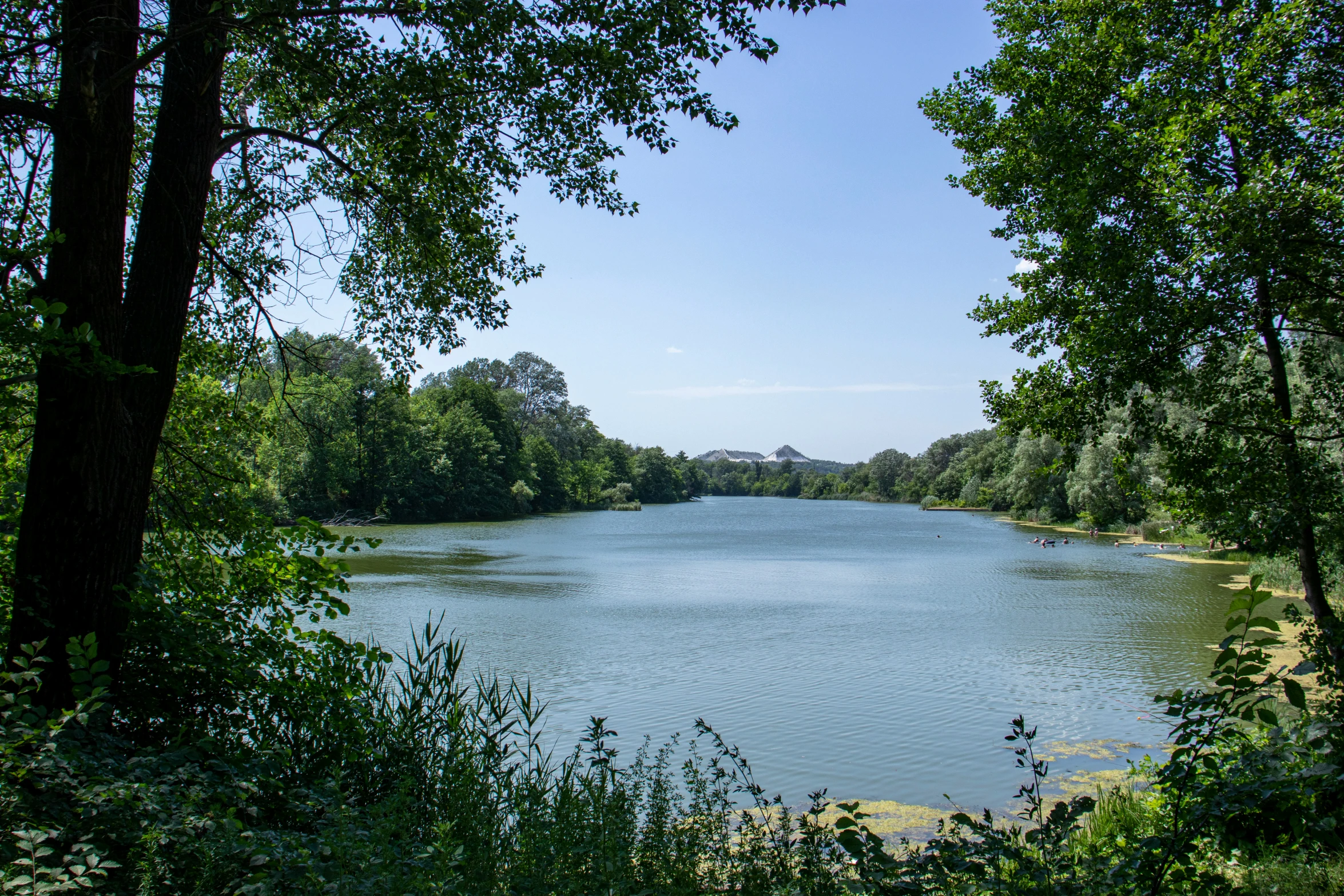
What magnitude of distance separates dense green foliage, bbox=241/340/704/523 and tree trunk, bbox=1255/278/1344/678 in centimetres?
988

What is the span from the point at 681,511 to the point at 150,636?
75.3 metres

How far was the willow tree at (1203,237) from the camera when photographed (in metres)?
5.75

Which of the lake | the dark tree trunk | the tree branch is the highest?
the tree branch

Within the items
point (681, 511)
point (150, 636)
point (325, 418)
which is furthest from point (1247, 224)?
point (681, 511)

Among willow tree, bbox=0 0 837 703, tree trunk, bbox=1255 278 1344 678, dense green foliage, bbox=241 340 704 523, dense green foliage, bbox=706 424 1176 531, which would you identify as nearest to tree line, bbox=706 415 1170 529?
dense green foliage, bbox=706 424 1176 531

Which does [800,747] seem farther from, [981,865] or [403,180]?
[403,180]

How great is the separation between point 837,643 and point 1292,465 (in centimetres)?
903

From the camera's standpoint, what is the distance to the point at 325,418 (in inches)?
1708

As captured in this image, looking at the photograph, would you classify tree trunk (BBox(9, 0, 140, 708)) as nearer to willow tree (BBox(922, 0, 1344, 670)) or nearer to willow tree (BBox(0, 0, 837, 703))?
willow tree (BBox(0, 0, 837, 703))

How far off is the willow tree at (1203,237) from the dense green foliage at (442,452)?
342 inches

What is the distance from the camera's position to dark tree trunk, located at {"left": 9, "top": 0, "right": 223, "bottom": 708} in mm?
3852

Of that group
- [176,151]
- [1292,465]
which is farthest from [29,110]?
[1292,465]

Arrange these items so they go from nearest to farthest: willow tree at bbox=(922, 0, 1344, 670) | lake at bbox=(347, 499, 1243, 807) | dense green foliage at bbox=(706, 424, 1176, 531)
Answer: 1. willow tree at bbox=(922, 0, 1344, 670)
2. lake at bbox=(347, 499, 1243, 807)
3. dense green foliage at bbox=(706, 424, 1176, 531)

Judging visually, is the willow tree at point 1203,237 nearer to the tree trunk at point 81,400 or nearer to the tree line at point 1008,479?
the tree line at point 1008,479
